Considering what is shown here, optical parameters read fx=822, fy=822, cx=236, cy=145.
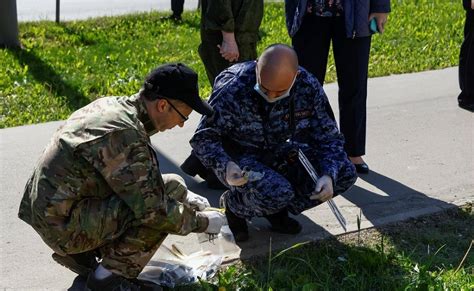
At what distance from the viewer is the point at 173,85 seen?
340 centimetres

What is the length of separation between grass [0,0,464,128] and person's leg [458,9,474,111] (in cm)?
108

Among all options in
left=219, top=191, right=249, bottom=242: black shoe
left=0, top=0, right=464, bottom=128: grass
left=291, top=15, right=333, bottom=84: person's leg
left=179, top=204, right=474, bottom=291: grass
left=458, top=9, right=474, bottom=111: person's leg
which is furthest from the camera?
left=458, top=9, right=474, bottom=111: person's leg

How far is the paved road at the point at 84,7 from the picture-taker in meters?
10.7

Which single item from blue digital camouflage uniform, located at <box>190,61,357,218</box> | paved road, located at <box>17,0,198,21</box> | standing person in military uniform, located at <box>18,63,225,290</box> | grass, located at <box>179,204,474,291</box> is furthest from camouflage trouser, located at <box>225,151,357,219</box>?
paved road, located at <box>17,0,198,21</box>

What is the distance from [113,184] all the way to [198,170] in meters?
1.68

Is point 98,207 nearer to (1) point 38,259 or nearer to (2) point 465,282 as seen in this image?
(1) point 38,259

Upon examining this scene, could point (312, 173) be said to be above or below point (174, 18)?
above

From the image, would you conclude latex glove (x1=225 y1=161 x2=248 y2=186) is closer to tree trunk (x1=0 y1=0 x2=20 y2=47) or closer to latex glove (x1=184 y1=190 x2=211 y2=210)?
latex glove (x1=184 y1=190 x2=211 y2=210)

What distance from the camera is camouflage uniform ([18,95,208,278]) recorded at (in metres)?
3.28

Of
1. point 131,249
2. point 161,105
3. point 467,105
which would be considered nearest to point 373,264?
point 131,249

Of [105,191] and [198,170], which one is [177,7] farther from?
[105,191]

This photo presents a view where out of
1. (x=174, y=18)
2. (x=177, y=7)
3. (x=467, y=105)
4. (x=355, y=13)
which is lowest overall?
(x=174, y=18)

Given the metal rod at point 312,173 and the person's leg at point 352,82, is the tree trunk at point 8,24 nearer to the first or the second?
the person's leg at point 352,82

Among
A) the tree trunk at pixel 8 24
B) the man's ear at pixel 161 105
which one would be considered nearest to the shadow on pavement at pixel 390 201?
the man's ear at pixel 161 105
